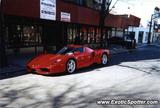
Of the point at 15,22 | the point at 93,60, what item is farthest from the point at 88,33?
the point at 93,60

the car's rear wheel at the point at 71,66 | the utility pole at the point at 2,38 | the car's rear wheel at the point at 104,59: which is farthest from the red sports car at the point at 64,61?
the utility pole at the point at 2,38

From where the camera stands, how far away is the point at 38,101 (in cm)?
632

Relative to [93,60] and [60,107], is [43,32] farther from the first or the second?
[60,107]

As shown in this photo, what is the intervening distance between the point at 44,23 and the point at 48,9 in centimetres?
420

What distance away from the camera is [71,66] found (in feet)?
35.6

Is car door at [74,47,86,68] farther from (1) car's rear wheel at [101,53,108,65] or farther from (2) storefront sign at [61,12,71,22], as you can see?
(2) storefront sign at [61,12,71,22]

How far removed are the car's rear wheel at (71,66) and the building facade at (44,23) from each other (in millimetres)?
4950

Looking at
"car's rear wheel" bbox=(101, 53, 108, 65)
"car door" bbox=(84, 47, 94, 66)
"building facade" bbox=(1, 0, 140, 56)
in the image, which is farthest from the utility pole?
"car's rear wheel" bbox=(101, 53, 108, 65)

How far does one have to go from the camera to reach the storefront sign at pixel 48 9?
15.3 m

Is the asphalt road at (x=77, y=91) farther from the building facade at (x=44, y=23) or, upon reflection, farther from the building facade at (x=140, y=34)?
the building facade at (x=140, y=34)

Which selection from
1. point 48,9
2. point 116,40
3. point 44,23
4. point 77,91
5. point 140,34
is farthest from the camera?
point 140,34

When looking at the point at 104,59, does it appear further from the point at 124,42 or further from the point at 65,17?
the point at 124,42

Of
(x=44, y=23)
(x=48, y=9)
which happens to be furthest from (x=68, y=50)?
(x=44, y=23)

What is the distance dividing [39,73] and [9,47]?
7.25 metres
